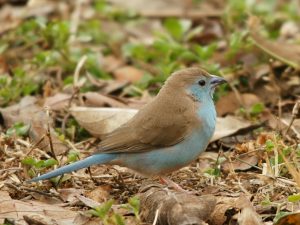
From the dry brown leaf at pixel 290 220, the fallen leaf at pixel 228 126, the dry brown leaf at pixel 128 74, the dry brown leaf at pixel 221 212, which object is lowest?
the dry brown leaf at pixel 128 74

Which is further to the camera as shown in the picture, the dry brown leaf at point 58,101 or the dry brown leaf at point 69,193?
the dry brown leaf at point 58,101

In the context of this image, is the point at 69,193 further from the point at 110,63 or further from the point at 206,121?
the point at 110,63

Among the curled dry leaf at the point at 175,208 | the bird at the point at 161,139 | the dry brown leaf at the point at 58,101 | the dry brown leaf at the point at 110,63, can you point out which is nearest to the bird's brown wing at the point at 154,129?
the bird at the point at 161,139

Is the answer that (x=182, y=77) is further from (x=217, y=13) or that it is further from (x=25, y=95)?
(x=217, y=13)

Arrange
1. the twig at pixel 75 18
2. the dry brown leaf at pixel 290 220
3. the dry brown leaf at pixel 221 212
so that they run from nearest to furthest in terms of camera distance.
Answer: the dry brown leaf at pixel 290 220
the dry brown leaf at pixel 221 212
the twig at pixel 75 18

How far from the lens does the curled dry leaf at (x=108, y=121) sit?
6.41 m

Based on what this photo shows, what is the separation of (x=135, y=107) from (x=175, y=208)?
2.32 meters

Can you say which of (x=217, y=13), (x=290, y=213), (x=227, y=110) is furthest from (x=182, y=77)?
(x=217, y=13)

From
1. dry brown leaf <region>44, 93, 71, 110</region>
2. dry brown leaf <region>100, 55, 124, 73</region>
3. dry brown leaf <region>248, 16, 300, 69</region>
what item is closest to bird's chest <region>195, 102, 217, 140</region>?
dry brown leaf <region>44, 93, 71, 110</region>

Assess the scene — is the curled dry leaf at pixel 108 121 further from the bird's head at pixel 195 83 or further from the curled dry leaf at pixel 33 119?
the bird's head at pixel 195 83

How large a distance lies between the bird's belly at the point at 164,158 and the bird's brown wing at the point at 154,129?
0.04 metres

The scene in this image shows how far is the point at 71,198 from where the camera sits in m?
5.12

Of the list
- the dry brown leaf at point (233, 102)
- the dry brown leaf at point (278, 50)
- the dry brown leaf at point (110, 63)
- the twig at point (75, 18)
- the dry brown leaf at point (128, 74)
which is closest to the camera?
the dry brown leaf at point (233, 102)

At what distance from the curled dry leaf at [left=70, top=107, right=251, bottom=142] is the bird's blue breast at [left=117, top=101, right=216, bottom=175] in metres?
0.93
